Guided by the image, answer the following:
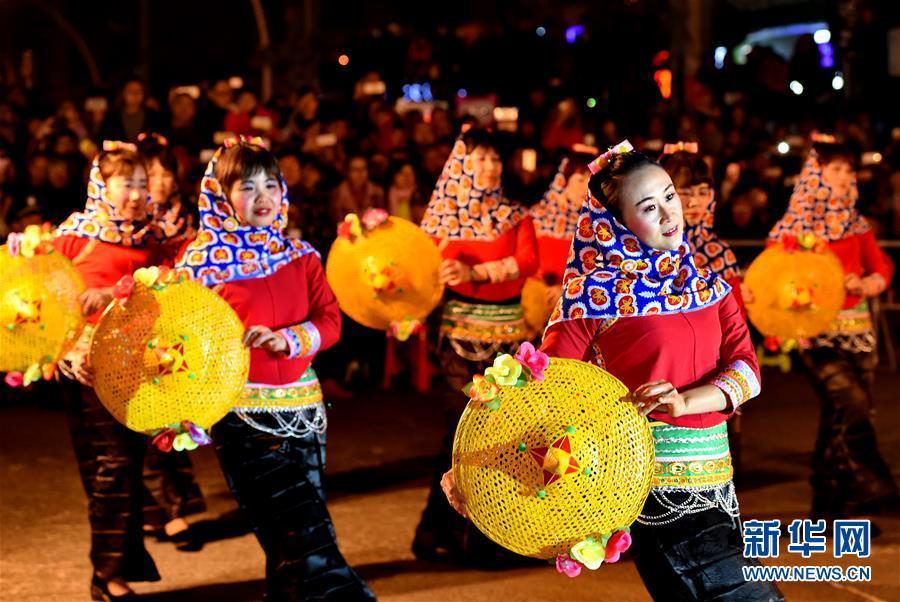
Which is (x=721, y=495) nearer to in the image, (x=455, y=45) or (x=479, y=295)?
(x=479, y=295)

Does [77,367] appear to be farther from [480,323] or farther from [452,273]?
[480,323]

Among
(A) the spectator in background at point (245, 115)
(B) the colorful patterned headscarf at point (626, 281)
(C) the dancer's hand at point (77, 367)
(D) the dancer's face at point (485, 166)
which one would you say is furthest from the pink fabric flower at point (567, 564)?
(A) the spectator in background at point (245, 115)

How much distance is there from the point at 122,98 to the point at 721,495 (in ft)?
26.8

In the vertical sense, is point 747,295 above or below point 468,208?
below

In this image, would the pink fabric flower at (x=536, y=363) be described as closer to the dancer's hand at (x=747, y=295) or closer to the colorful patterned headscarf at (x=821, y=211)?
the dancer's hand at (x=747, y=295)

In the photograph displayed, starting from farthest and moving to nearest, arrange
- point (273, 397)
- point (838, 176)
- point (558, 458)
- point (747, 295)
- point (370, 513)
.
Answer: point (370, 513) → point (838, 176) → point (747, 295) → point (273, 397) → point (558, 458)

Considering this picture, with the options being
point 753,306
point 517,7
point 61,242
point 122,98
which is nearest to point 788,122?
point 517,7

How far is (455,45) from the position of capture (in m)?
14.5

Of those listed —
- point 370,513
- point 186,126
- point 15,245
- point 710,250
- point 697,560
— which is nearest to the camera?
point 697,560

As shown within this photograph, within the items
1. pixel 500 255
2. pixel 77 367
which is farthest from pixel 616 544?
pixel 500 255

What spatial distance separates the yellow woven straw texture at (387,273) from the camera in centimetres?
627

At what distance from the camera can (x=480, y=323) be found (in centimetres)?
667

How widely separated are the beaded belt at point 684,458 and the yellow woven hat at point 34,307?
2498 mm

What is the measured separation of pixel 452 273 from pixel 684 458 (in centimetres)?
262
